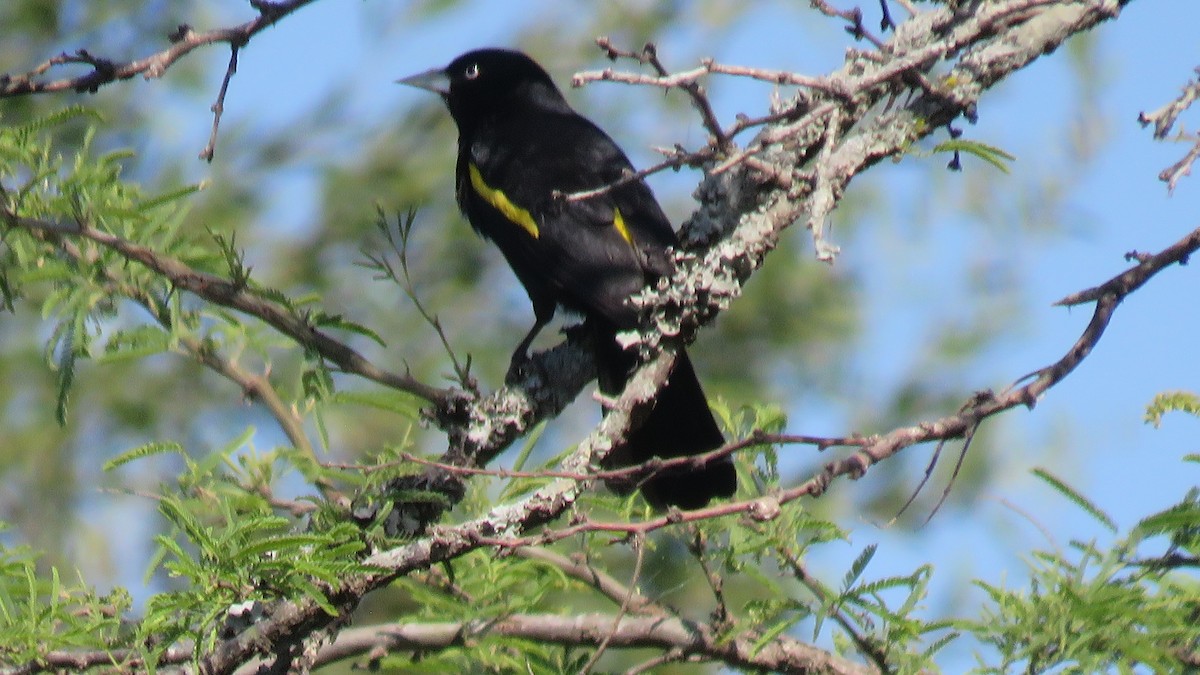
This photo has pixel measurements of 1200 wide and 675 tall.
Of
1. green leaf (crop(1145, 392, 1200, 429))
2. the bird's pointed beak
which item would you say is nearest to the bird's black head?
the bird's pointed beak

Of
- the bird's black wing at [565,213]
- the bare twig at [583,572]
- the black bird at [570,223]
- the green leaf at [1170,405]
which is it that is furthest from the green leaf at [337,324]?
the green leaf at [1170,405]

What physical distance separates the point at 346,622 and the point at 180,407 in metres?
4.29

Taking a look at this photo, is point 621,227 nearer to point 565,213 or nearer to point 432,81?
point 565,213

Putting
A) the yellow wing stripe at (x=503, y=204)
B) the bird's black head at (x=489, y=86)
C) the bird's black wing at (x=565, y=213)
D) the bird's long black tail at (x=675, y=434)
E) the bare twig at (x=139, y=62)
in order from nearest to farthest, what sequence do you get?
the bare twig at (x=139, y=62), the bird's long black tail at (x=675, y=434), the bird's black wing at (x=565, y=213), the yellow wing stripe at (x=503, y=204), the bird's black head at (x=489, y=86)

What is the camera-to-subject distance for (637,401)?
2543 millimetres

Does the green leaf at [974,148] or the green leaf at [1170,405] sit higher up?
the green leaf at [974,148]

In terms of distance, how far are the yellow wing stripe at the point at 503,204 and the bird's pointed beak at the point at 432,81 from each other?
2.43 feet

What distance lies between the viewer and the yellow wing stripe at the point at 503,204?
3801 millimetres

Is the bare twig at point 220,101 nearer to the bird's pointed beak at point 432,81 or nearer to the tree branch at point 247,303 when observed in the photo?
the tree branch at point 247,303

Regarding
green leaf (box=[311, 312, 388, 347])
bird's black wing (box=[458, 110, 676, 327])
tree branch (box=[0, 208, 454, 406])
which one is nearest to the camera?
tree branch (box=[0, 208, 454, 406])

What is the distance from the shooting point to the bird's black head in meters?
4.77

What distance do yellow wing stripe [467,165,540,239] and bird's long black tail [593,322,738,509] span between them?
0.56 meters

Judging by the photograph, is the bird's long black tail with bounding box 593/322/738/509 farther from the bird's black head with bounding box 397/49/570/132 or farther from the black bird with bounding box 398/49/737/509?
the bird's black head with bounding box 397/49/570/132

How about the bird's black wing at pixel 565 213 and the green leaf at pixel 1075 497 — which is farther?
the bird's black wing at pixel 565 213
